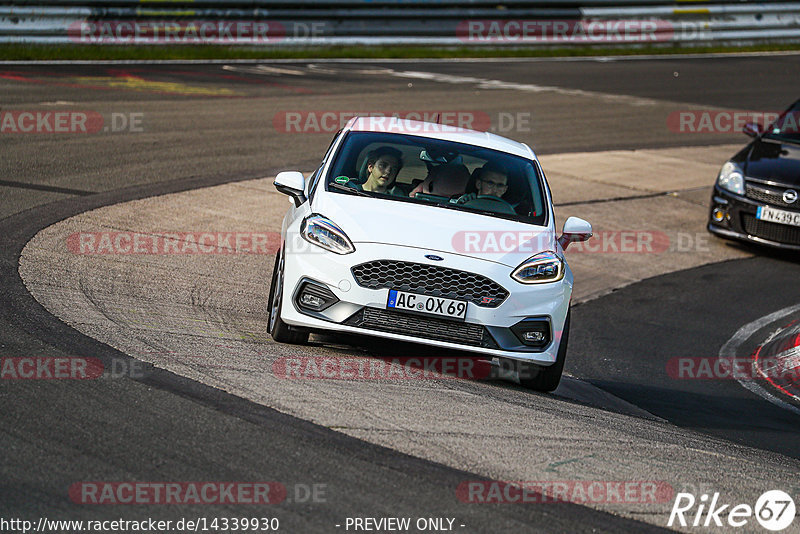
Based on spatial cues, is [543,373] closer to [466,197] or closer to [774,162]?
[466,197]

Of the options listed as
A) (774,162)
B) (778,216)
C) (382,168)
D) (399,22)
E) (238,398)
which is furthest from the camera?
(399,22)

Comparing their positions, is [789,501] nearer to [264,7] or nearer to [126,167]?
[126,167]

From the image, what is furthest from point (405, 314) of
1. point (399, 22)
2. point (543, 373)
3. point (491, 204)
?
point (399, 22)

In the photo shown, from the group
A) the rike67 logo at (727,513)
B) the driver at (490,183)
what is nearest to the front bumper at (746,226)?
the driver at (490,183)

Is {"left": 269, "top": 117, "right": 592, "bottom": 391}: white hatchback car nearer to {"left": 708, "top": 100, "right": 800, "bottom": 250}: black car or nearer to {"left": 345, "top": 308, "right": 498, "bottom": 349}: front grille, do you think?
{"left": 345, "top": 308, "right": 498, "bottom": 349}: front grille

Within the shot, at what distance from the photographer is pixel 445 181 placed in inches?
320

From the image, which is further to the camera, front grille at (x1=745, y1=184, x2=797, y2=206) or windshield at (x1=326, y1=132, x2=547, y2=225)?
front grille at (x1=745, y1=184, x2=797, y2=206)

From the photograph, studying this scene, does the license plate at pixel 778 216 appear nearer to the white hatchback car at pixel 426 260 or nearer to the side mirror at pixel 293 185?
the white hatchback car at pixel 426 260

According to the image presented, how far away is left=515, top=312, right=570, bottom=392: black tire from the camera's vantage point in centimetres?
748

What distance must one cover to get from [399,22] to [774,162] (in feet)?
56.3

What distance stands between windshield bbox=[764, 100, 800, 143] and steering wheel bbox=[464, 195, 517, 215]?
757 cm

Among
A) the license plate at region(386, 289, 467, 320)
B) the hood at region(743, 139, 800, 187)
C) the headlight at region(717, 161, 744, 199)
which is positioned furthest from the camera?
the headlight at region(717, 161, 744, 199)

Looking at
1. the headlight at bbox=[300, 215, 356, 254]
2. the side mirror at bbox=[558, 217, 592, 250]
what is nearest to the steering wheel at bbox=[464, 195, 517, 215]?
the side mirror at bbox=[558, 217, 592, 250]

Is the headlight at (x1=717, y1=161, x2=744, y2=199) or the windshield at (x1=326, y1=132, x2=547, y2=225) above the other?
the windshield at (x1=326, y1=132, x2=547, y2=225)
